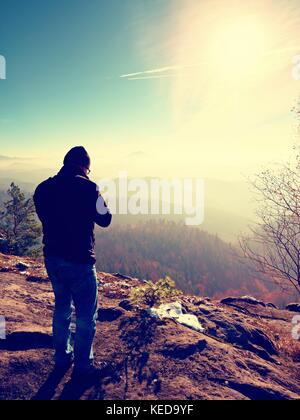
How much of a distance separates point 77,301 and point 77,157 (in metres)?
2.40

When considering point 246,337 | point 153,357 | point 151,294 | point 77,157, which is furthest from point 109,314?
point 77,157

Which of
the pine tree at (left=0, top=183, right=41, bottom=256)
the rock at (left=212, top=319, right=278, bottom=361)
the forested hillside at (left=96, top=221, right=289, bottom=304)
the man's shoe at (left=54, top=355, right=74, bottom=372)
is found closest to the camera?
the man's shoe at (left=54, top=355, right=74, bottom=372)

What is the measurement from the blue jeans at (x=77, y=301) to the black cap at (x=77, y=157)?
1630mm

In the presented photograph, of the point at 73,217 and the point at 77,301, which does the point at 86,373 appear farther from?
the point at 73,217

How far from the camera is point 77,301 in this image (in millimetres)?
5199

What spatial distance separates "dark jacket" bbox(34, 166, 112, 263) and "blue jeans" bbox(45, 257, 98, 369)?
0.18m

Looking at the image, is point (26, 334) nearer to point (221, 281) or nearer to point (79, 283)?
point (79, 283)

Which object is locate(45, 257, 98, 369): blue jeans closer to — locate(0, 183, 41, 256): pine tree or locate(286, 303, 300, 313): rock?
locate(286, 303, 300, 313): rock

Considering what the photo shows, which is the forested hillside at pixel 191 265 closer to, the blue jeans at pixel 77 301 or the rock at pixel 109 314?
the rock at pixel 109 314

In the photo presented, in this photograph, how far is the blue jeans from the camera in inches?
201
